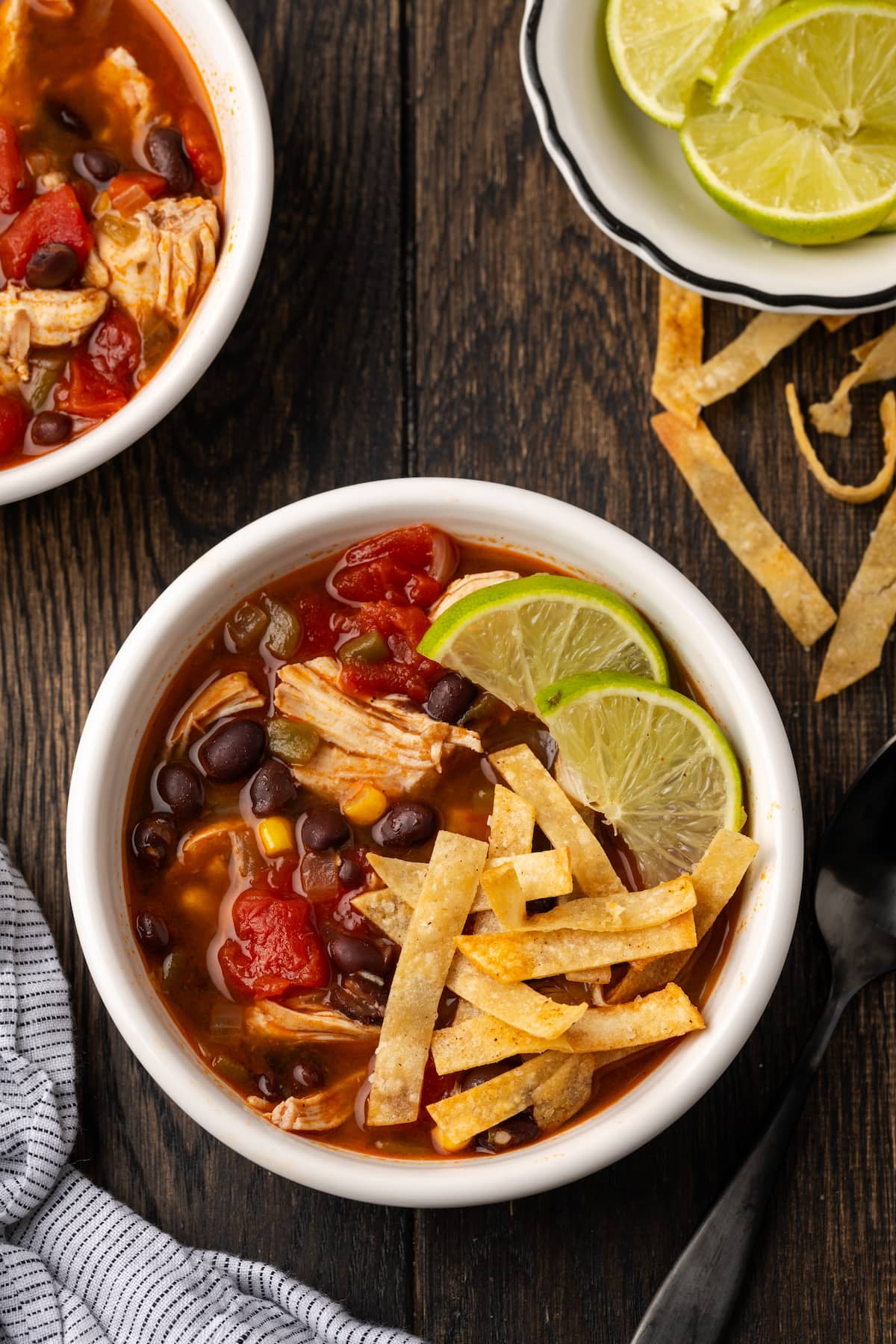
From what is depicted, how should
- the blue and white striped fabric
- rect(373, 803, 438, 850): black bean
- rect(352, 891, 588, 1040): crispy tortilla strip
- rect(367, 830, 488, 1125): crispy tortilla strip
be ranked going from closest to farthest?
rect(352, 891, 588, 1040): crispy tortilla strip, rect(367, 830, 488, 1125): crispy tortilla strip, rect(373, 803, 438, 850): black bean, the blue and white striped fabric

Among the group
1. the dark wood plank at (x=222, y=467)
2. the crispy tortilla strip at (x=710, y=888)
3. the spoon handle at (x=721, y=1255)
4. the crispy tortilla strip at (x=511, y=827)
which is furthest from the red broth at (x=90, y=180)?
the spoon handle at (x=721, y=1255)

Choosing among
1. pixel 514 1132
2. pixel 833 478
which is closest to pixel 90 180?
pixel 833 478

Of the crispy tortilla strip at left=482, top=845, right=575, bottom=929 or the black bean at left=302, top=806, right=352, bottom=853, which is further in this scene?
the black bean at left=302, top=806, right=352, bottom=853

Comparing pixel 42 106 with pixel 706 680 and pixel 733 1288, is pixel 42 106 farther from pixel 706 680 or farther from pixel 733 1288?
pixel 733 1288

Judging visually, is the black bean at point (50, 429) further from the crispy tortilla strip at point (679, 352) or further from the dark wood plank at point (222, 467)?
the crispy tortilla strip at point (679, 352)

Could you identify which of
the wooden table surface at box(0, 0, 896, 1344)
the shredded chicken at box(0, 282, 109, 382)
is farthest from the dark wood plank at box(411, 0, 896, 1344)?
the shredded chicken at box(0, 282, 109, 382)

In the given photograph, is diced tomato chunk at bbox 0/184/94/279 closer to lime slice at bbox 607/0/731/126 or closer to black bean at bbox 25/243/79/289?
black bean at bbox 25/243/79/289

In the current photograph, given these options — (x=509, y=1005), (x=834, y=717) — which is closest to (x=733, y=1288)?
(x=509, y=1005)
